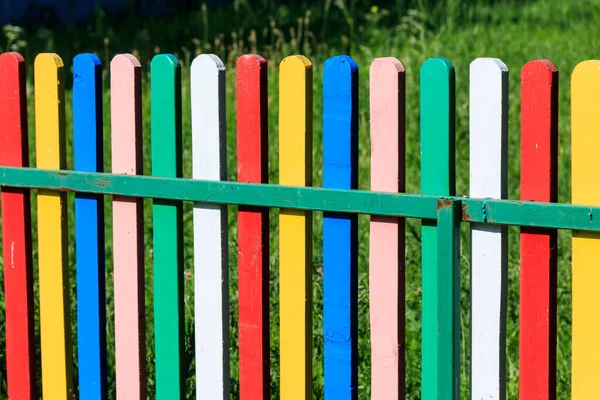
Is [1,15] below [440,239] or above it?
above

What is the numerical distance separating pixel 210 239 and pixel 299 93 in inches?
19.7

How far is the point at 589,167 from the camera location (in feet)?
8.52

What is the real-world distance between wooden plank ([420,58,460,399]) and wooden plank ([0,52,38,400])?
1.32 m

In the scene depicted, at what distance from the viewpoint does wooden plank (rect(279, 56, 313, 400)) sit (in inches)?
114

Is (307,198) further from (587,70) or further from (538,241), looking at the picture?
(587,70)

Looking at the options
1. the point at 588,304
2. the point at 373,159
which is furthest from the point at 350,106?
the point at 588,304

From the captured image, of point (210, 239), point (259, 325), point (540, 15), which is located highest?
point (540, 15)

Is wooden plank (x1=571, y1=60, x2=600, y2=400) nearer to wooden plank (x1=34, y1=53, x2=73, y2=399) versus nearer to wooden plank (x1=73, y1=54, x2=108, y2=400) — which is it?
wooden plank (x1=73, y1=54, x2=108, y2=400)

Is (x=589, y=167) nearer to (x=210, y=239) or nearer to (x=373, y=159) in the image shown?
(x=373, y=159)

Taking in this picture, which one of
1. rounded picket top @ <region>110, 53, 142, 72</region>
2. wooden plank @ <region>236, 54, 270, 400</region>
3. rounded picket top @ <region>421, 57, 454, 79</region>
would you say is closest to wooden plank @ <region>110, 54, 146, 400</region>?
rounded picket top @ <region>110, 53, 142, 72</region>

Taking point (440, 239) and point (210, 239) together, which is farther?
point (210, 239)

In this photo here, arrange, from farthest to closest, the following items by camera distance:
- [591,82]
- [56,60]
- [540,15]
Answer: [540,15] < [56,60] < [591,82]

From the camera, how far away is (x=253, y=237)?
2984mm

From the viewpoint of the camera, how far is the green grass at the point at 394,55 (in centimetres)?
412
